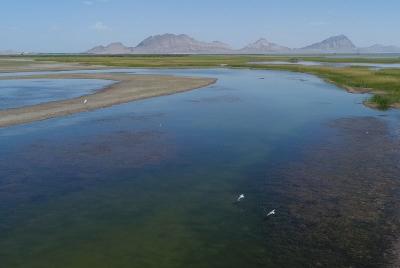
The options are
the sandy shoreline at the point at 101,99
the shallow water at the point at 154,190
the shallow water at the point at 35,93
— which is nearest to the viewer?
the shallow water at the point at 154,190

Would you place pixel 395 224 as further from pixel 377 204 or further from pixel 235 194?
pixel 235 194

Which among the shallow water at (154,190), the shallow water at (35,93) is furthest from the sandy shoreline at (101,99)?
the shallow water at (154,190)

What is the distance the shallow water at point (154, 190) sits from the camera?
42.0ft

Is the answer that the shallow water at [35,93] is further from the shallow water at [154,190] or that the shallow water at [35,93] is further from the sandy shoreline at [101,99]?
the shallow water at [154,190]

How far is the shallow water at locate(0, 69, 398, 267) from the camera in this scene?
42.0 ft

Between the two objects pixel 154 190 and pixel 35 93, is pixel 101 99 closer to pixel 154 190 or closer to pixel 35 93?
pixel 35 93

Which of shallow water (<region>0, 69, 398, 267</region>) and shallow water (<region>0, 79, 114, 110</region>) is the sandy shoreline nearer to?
shallow water (<region>0, 79, 114, 110</region>)

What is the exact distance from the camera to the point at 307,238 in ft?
44.3

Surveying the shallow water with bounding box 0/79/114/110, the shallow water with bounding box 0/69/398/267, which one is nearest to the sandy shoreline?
the shallow water with bounding box 0/79/114/110

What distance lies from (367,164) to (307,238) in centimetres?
927

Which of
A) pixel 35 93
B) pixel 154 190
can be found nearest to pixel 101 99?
pixel 35 93

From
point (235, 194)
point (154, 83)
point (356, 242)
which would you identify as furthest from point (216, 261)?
point (154, 83)

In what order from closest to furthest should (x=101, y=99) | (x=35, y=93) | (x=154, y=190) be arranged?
(x=154, y=190), (x=101, y=99), (x=35, y=93)

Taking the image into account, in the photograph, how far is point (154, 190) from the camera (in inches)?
707
